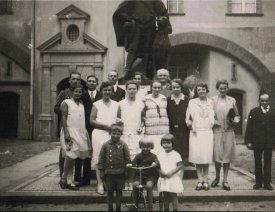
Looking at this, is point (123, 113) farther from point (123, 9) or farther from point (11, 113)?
point (11, 113)

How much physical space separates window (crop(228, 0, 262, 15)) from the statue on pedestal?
40.0 feet

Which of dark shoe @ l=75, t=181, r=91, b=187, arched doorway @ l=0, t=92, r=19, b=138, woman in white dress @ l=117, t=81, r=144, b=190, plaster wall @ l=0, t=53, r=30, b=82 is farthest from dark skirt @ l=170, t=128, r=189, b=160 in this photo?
arched doorway @ l=0, t=92, r=19, b=138

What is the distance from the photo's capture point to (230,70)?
2136 centimetres

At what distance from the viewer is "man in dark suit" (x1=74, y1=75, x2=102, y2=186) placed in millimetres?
8391

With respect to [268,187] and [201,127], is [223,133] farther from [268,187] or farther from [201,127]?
[268,187]

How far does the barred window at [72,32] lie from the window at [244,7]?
6.77 meters

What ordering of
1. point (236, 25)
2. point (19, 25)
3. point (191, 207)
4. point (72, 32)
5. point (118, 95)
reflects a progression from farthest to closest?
point (19, 25)
point (72, 32)
point (236, 25)
point (118, 95)
point (191, 207)

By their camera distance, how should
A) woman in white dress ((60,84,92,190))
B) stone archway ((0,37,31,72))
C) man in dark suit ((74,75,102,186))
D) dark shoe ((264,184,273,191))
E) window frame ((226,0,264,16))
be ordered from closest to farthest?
woman in white dress ((60,84,92,190)) < man in dark suit ((74,75,102,186)) < dark shoe ((264,184,273,191)) < window frame ((226,0,264,16)) < stone archway ((0,37,31,72))

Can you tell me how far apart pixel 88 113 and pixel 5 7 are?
15628mm

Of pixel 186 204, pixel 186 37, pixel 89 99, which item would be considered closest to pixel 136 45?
pixel 89 99

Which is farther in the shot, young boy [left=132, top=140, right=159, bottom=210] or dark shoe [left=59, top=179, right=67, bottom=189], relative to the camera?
dark shoe [left=59, top=179, right=67, bottom=189]

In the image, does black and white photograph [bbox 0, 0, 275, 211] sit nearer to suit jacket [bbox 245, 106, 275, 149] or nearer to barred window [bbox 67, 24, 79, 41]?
suit jacket [bbox 245, 106, 275, 149]

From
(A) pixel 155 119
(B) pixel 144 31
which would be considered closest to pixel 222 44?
(B) pixel 144 31

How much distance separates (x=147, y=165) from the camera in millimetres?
6840
